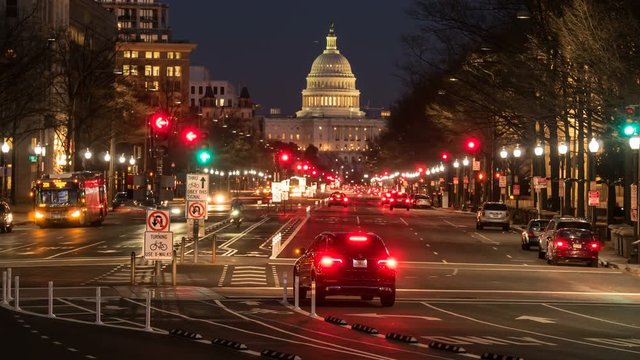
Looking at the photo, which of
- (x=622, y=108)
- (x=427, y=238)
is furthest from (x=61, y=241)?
(x=622, y=108)

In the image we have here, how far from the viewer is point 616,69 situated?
41.3 m

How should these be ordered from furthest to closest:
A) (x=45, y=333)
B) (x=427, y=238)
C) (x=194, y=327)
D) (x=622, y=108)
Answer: (x=427, y=238) → (x=622, y=108) → (x=194, y=327) → (x=45, y=333)

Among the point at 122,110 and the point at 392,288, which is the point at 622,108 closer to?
the point at 392,288

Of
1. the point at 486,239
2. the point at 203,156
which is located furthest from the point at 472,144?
the point at 203,156

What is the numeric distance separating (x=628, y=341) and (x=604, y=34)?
21.7 meters

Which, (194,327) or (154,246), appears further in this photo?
(154,246)

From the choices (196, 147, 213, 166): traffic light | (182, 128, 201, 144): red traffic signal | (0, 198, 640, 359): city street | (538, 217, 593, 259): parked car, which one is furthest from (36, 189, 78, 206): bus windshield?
(538, 217, 593, 259): parked car

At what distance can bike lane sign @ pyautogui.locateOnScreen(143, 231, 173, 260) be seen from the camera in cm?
3138

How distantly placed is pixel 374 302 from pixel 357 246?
2.20 metres

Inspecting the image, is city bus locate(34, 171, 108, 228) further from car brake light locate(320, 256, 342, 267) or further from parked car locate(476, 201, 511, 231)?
car brake light locate(320, 256, 342, 267)

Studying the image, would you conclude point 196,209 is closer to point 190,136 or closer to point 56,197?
point 190,136

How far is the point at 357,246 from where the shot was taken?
27.2 meters

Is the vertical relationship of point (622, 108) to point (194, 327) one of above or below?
above

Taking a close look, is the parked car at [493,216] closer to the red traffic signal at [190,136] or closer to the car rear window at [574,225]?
the car rear window at [574,225]
